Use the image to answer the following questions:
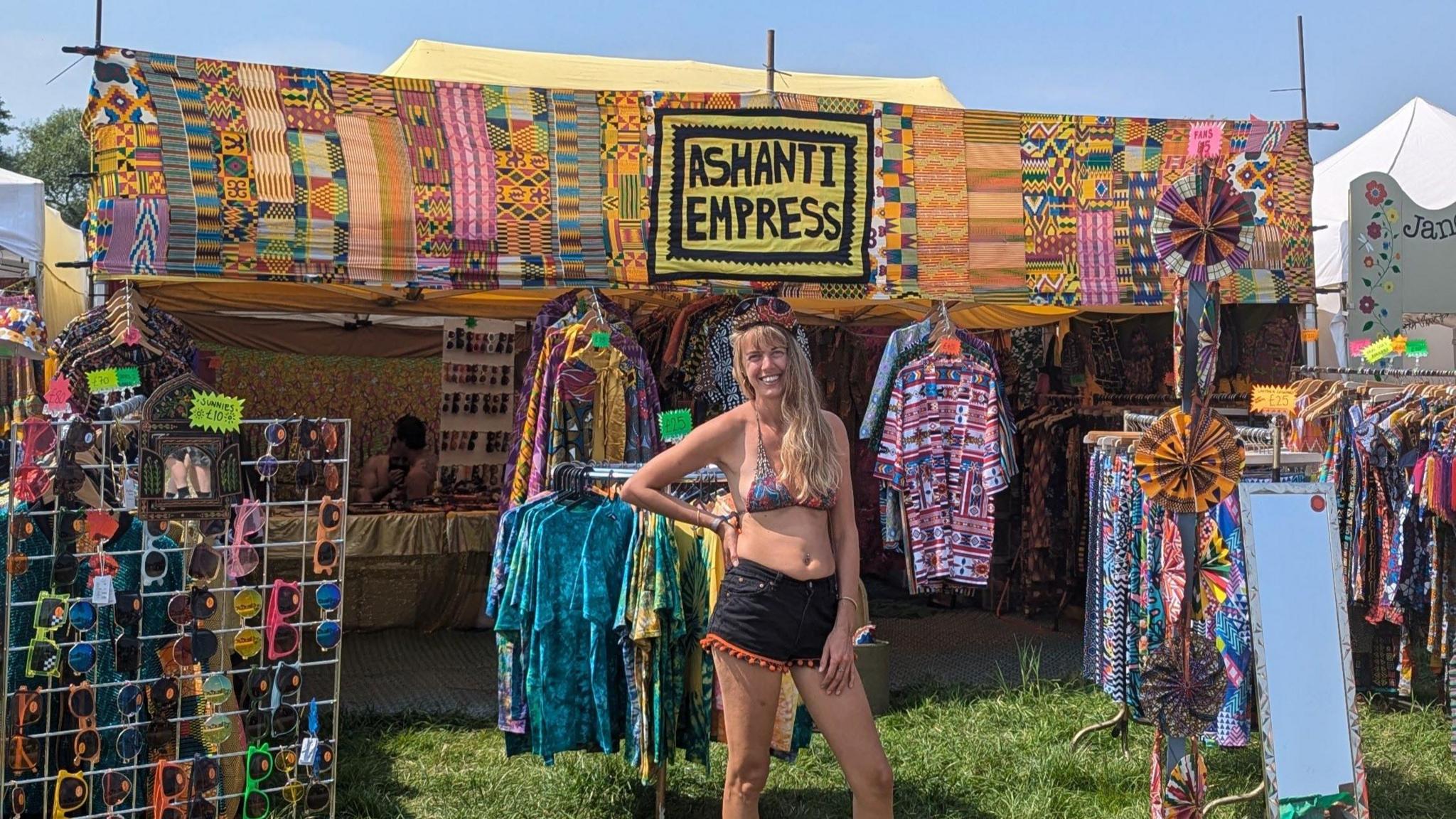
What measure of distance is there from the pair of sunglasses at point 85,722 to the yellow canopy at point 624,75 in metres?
5.86

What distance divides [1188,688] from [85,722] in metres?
3.21

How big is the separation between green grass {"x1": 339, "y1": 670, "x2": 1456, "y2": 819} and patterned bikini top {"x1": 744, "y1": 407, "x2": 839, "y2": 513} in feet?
5.63

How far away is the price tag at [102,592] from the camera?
10.6 feet

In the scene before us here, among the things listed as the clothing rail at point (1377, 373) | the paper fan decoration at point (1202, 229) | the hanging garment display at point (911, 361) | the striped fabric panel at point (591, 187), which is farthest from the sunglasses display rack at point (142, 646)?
the clothing rail at point (1377, 373)

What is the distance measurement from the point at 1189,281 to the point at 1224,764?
90.4 inches

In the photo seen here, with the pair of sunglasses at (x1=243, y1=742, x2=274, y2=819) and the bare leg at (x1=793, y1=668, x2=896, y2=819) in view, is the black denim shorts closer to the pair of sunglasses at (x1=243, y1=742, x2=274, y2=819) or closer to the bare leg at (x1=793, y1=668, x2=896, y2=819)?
the bare leg at (x1=793, y1=668, x2=896, y2=819)

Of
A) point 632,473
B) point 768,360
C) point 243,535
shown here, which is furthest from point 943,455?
point 243,535

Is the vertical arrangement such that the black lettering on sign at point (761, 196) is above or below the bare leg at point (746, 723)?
above

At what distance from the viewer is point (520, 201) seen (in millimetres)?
5344

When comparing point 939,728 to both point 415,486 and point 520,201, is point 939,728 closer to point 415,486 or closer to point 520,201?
point 520,201

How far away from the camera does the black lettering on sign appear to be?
18.1 ft

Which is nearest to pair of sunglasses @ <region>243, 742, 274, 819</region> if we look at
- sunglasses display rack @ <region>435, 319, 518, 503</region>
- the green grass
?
the green grass

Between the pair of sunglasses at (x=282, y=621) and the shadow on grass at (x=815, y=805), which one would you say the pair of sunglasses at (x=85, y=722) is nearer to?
the pair of sunglasses at (x=282, y=621)

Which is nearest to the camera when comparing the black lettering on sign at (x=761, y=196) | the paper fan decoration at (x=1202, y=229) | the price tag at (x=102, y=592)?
the price tag at (x=102, y=592)
